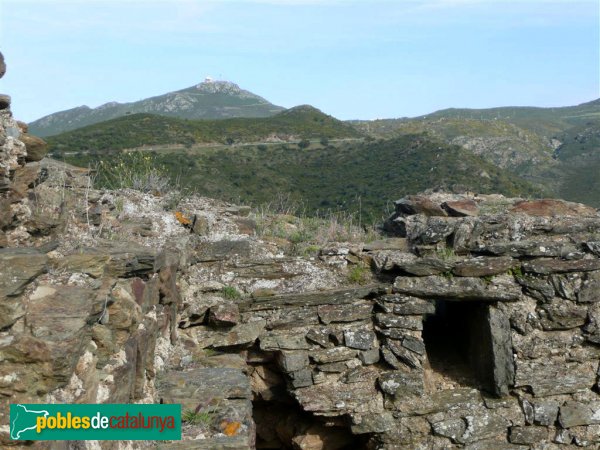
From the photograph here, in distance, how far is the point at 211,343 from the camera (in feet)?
16.5

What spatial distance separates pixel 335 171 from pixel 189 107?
130 ft

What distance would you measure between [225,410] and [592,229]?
385cm

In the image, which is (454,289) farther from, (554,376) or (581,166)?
(581,166)

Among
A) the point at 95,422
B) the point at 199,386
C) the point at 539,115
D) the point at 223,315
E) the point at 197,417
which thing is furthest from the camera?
the point at 539,115

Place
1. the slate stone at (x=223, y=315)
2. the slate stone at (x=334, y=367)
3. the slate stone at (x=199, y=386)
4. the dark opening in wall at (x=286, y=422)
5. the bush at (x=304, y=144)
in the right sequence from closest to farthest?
the slate stone at (x=199, y=386)
the slate stone at (x=223, y=315)
the slate stone at (x=334, y=367)
the dark opening in wall at (x=286, y=422)
the bush at (x=304, y=144)

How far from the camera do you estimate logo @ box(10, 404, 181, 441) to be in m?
2.06

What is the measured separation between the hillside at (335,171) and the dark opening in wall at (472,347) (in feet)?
22.5

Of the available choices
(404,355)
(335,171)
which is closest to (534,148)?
(335,171)

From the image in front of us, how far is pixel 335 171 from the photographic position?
2117 cm

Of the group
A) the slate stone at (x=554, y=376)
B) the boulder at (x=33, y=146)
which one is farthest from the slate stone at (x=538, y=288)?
the boulder at (x=33, y=146)

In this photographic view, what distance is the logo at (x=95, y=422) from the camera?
6.76ft

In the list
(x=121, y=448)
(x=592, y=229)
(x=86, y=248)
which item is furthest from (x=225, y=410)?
(x=592, y=229)

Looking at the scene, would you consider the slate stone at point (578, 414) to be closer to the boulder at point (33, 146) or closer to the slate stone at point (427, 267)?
the slate stone at point (427, 267)

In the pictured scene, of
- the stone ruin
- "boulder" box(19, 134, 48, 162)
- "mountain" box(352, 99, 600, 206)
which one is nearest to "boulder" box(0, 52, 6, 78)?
"boulder" box(19, 134, 48, 162)
